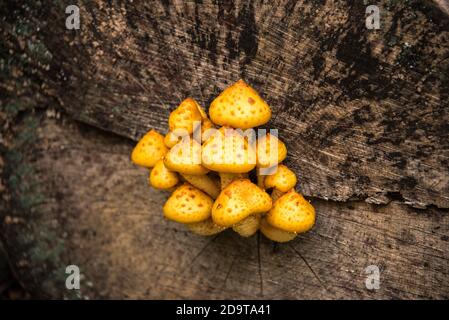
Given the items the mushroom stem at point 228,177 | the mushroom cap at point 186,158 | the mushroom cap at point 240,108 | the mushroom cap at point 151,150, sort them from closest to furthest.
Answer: the mushroom cap at point 240,108
the mushroom cap at point 186,158
the mushroom stem at point 228,177
the mushroom cap at point 151,150

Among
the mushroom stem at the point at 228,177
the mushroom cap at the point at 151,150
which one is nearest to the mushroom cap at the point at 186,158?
the mushroom stem at the point at 228,177

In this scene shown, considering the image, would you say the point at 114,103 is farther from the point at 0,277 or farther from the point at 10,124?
the point at 0,277

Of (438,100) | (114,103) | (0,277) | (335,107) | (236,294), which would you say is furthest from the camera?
(0,277)

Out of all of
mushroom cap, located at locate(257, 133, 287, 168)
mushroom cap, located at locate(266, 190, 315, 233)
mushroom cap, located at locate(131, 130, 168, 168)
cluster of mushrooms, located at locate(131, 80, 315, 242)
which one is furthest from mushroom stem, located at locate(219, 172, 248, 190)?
mushroom cap, located at locate(131, 130, 168, 168)

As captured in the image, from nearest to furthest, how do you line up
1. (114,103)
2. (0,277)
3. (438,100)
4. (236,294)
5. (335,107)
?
(438,100)
(335,107)
(114,103)
(236,294)
(0,277)

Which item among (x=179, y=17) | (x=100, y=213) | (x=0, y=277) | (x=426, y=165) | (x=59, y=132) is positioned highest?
(x=179, y=17)

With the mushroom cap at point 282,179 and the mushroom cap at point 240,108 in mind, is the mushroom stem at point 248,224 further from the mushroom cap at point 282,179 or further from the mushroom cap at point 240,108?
the mushroom cap at point 240,108

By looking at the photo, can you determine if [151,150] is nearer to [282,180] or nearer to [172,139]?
[172,139]

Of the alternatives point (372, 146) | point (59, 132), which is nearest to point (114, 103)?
point (59, 132)
